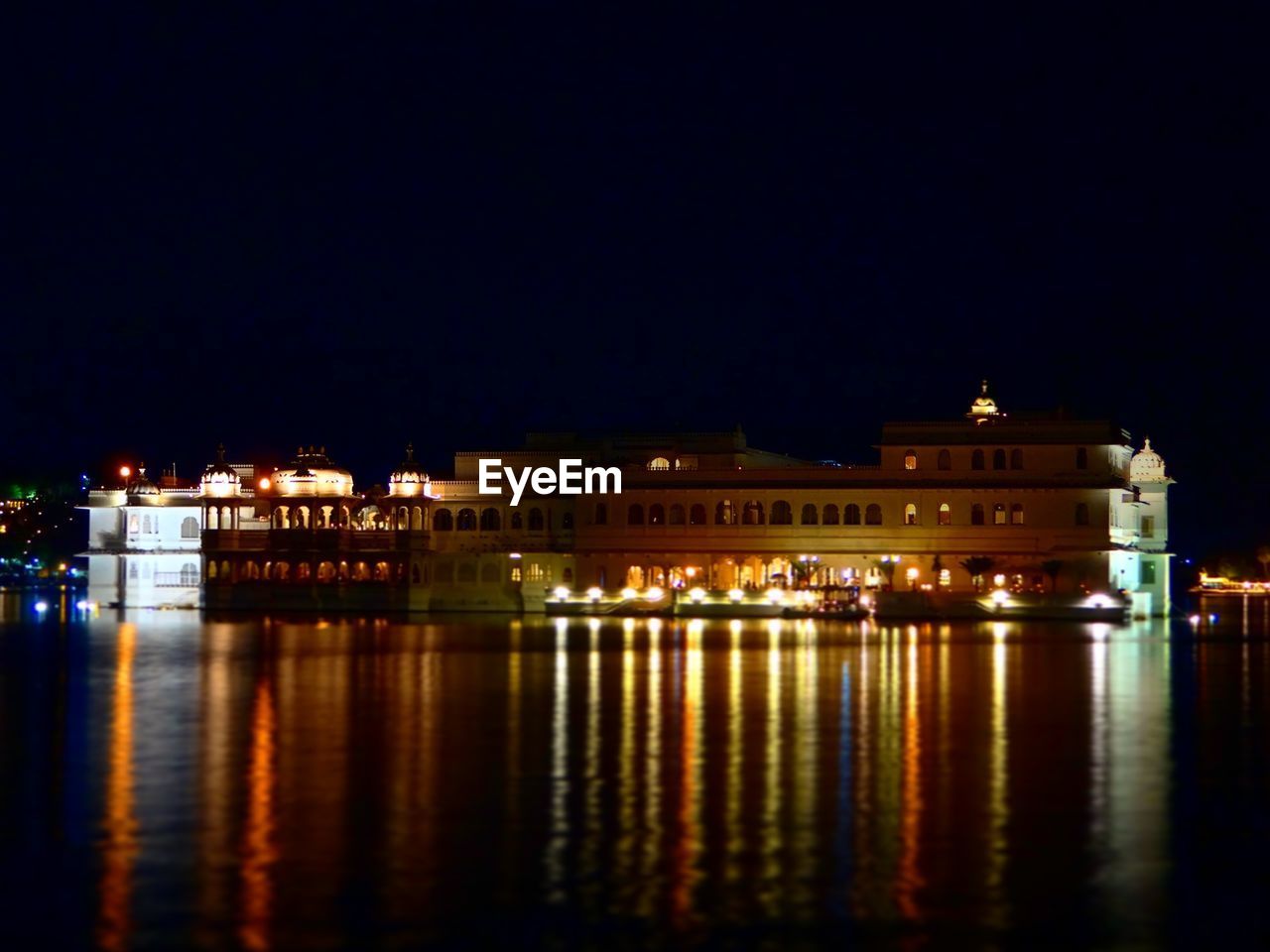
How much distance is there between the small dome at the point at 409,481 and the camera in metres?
86.9

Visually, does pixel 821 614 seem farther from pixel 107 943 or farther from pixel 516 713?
pixel 107 943

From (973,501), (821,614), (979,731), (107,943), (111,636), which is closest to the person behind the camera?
(107,943)

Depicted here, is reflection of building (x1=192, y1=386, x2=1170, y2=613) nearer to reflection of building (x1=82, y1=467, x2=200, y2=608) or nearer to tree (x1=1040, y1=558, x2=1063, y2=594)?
tree (x1=1040, y1=558, x2=1063, y2=594)

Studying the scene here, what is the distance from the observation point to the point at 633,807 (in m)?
22.0

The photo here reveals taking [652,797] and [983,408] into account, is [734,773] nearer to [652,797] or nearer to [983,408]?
[652,797]

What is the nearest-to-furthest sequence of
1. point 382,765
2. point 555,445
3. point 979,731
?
point 382,765 → point 979,731 → point 555,445

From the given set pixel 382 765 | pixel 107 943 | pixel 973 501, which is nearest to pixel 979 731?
pixel 382 765

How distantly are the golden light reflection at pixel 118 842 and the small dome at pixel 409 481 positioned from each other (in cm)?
5307

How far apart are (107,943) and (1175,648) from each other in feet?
142

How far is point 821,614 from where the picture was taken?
243 ft

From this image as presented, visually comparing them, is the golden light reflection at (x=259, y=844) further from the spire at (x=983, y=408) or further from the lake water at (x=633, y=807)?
the spire at (x=983, y=408)

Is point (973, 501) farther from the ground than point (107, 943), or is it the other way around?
point (973, 501)

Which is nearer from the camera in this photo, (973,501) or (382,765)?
(382,765)

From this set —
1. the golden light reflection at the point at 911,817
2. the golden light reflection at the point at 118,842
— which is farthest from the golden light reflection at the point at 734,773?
the golden light reflection at the point at 118,842
